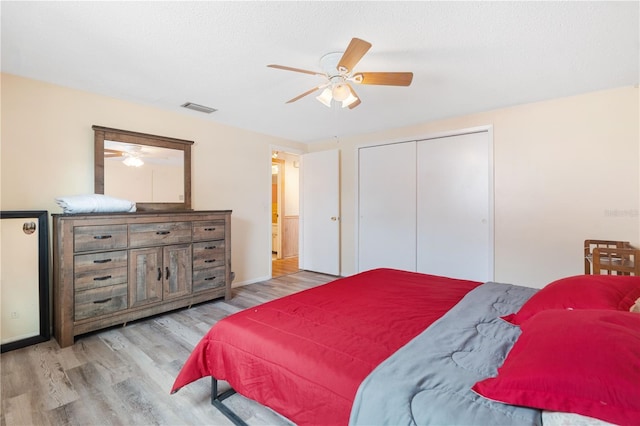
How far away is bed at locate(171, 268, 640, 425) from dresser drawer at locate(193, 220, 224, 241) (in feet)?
6.23

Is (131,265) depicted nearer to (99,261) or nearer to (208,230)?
(99,261)

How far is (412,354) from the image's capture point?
1049 millimetres

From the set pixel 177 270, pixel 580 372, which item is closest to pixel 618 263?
pixel 580 372

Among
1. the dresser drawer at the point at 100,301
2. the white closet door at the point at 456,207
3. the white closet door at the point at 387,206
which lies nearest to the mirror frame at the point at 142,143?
the dresser drawer at the point at 100,301

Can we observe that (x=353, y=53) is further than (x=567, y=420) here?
Yes

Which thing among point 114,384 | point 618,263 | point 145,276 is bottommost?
point 114,384

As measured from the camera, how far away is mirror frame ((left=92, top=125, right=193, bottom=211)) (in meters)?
2.86

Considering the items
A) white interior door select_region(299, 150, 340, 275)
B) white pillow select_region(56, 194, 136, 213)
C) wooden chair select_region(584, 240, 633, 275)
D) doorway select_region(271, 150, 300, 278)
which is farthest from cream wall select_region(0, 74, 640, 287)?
doorway select_region(271, 150, 300, 278)

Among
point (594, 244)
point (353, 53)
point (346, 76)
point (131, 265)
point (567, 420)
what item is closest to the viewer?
point (567, 420)

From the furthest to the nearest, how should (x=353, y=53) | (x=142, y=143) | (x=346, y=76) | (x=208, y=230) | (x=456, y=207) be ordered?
(x=456, y=207) < (x=208, y=230) < (x=142, y=143) < (x=346, y=76) < (x=353, y=53)

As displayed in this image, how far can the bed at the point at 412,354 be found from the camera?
762 mm

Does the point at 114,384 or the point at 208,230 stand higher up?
the point at 208,230

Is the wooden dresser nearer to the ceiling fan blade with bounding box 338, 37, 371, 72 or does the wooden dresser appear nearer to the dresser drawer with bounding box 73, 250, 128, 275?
the dresser drawer with bounding box 73, 250, 128, 275

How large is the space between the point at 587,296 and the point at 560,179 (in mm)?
2310
